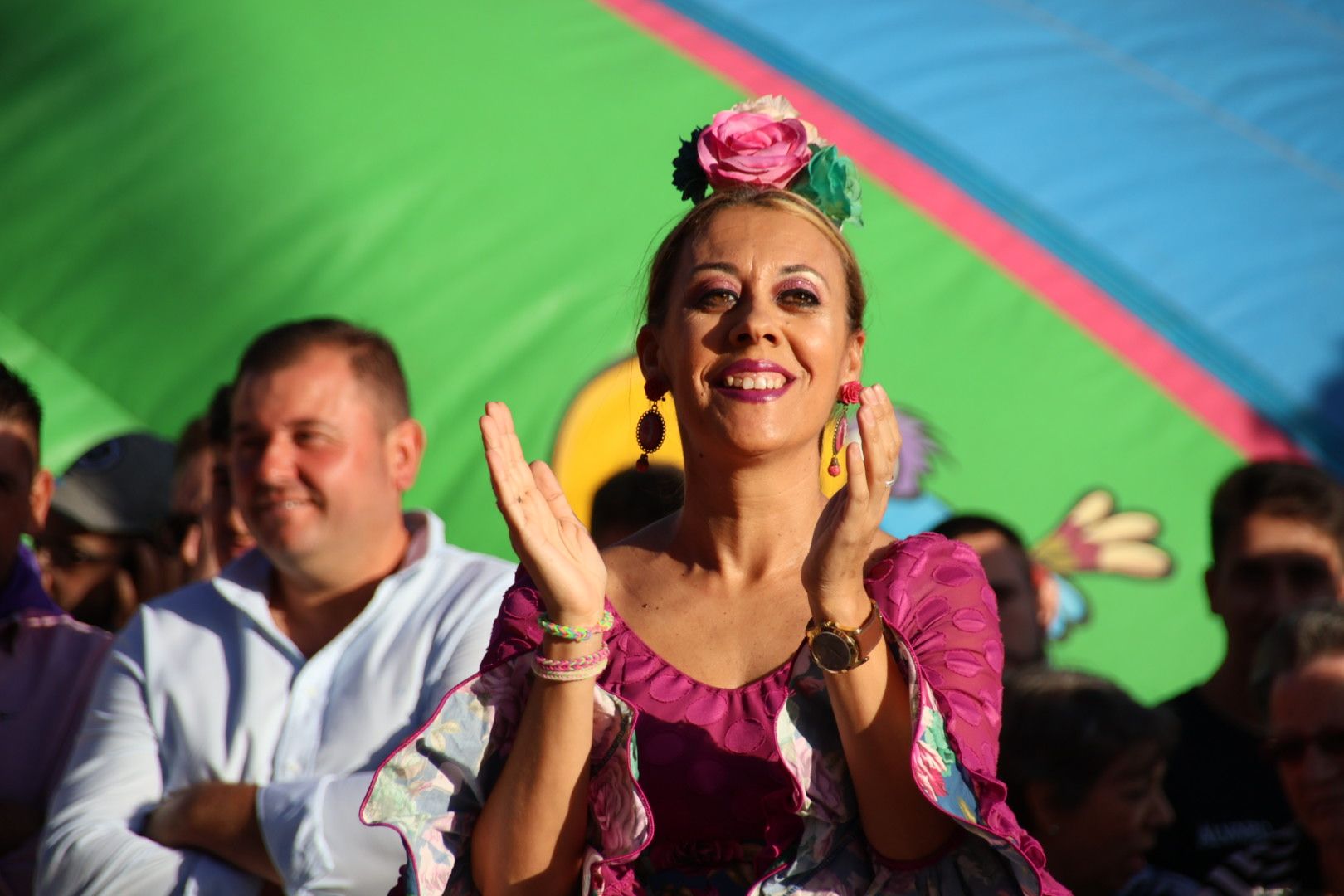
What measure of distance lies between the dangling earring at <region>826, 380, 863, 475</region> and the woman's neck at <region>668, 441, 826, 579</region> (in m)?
0.04

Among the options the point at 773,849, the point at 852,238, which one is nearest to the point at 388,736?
the point at 773,849

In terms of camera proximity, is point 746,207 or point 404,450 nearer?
point 746,207

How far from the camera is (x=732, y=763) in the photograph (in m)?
1.92

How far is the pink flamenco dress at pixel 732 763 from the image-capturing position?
1796mm

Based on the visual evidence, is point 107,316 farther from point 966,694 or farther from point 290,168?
point 966,694

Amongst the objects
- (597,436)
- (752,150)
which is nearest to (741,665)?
(752,150)

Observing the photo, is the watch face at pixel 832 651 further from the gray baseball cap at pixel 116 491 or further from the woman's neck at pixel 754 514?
the gray baseball cap at pixel 116 491

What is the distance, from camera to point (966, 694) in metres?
1.84

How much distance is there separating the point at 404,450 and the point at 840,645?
164cm

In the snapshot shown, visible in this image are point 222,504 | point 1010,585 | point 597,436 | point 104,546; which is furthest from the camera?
point 597,436

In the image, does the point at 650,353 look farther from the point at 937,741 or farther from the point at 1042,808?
the point at 1042,808

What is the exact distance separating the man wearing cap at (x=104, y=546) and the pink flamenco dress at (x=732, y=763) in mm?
2371

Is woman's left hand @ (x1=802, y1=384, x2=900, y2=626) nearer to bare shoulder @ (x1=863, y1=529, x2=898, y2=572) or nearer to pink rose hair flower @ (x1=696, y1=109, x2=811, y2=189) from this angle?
bare shoulder @ (x1=863, y1=529, x2=898, y2=572)

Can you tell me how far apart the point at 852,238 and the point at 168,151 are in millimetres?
2405
